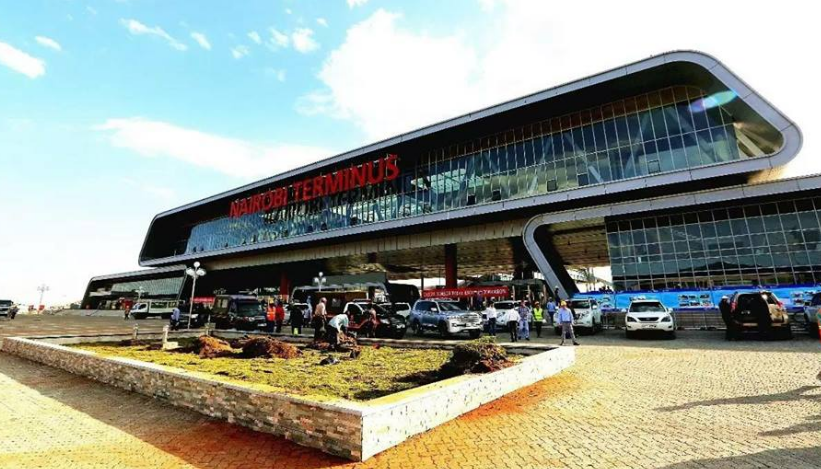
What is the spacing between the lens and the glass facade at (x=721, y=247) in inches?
856

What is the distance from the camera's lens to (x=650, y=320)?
54.1 ft

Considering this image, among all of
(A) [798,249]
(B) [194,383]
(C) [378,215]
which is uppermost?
(C) [378,215]

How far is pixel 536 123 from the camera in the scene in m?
31.6

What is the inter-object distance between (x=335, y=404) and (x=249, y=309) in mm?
19798

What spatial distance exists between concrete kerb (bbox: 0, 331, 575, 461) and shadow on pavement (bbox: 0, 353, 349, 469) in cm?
16

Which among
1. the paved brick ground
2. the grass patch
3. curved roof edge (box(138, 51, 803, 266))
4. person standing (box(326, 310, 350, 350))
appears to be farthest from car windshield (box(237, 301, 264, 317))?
curved roof edge (box(138, 51, 803, 266))

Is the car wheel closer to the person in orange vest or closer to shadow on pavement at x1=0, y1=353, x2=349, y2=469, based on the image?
the person in orange vest

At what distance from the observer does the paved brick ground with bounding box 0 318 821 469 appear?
14.9 ft

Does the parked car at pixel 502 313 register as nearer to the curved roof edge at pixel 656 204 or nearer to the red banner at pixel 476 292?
the curved roof edge at pixel 656 204

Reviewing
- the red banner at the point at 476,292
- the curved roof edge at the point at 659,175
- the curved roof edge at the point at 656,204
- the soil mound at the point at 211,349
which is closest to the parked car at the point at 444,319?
the soil mound at the point at 211,349

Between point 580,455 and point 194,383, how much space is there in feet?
20.7

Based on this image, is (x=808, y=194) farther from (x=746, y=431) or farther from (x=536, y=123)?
(x=746, y=431)

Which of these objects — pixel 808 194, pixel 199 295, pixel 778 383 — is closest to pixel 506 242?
pixel 808 194

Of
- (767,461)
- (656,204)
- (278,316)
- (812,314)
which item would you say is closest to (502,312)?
(656,204)
